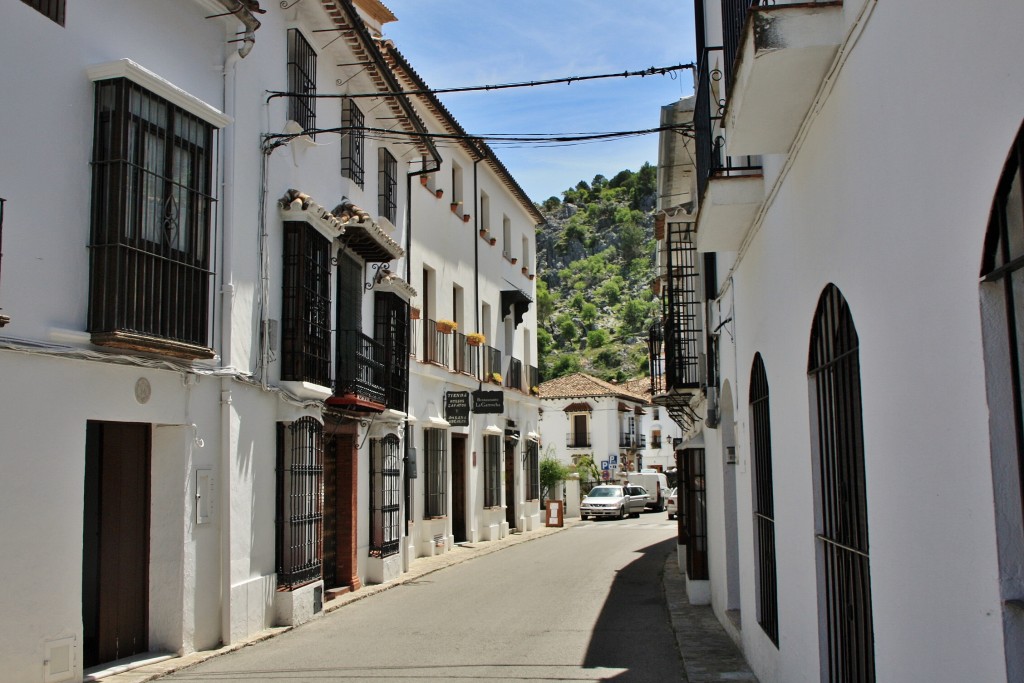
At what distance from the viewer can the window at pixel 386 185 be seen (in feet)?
57.7

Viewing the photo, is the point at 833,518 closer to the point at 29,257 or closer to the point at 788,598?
the point at 788,598

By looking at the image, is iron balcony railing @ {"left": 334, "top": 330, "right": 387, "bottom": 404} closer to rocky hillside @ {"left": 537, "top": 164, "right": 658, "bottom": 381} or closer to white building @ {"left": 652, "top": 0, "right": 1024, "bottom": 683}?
white building @ {"left": 652, "top": 0, "right": 1024, "bottom": 683}

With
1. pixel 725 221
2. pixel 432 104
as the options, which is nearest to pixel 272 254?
pixel 725 221

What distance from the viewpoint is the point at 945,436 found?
3689 mm

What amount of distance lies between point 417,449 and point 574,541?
325 inches

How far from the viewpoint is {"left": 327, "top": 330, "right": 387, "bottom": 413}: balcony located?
1455 centimetres

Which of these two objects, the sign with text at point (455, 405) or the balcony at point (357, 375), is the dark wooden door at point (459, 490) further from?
the balcony at point (357, 375)

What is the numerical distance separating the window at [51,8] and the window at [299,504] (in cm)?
567

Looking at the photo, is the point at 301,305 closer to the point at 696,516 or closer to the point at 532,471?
the point at 696,516

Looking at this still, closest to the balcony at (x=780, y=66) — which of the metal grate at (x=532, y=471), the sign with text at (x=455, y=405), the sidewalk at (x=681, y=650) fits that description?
the sidewalk at (x=681, y=650)

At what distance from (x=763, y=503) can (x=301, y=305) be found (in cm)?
682

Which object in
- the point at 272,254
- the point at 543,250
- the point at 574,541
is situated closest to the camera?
the point at 272,254

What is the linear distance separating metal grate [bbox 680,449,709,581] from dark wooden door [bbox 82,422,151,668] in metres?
7.35

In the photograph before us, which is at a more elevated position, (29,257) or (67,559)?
(29,257)
